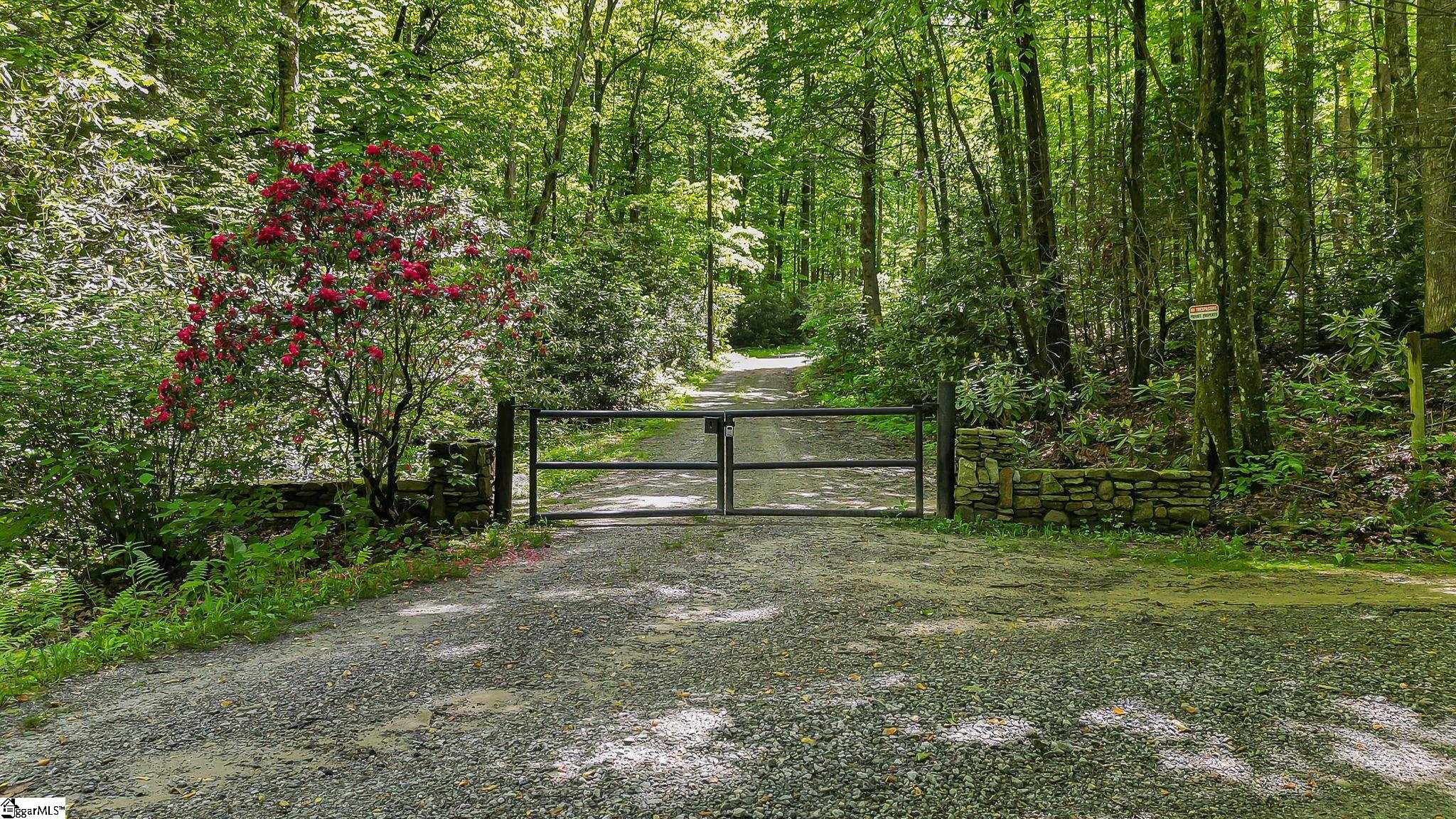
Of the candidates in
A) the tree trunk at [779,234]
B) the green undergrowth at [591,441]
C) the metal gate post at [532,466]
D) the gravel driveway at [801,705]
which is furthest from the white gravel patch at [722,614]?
the tree trunk at [779,234]

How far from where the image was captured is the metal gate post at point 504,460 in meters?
6.95

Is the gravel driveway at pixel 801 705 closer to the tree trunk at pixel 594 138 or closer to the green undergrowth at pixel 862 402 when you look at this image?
the green undergrowth at pixel 862 402

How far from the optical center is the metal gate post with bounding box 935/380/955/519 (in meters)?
7.20

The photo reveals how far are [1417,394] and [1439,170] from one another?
3300mm

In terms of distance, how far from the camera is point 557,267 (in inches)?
641

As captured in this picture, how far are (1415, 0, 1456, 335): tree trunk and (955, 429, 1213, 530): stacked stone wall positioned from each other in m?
3.53

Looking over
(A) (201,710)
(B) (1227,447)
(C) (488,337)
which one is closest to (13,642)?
(A) (201,710)

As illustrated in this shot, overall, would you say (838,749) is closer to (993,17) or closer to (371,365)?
(371,365)

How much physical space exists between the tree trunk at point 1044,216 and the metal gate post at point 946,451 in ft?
13.7

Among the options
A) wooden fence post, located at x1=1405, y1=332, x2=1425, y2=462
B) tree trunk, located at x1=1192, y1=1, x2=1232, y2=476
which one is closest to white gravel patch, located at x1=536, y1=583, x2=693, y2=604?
tree trunk, located at x1=1192, y1=1, x2=1232, y2=476

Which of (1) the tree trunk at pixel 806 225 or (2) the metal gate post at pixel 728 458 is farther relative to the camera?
(1) the tree trunk at pixel 806 225

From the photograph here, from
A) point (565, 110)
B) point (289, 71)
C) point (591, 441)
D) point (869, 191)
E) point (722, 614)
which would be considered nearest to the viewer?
point (722, 614)

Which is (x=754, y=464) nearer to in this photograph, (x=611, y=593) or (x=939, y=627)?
(x=611, y=593)

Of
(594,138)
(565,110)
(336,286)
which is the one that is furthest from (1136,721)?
(594,138)
